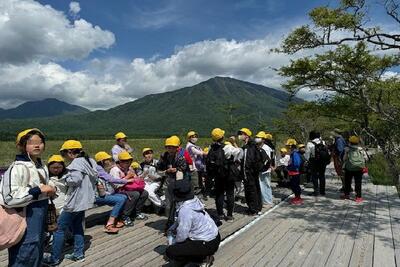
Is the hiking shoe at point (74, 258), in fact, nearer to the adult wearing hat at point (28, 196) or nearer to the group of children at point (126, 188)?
the group of children at point (126, 188)

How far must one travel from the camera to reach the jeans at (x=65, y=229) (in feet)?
16.6

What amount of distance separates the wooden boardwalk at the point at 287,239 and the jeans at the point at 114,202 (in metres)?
0.37

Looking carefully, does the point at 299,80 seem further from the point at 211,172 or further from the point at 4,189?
the point at 4,189

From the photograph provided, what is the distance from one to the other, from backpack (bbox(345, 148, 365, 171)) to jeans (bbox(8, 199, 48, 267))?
740cm

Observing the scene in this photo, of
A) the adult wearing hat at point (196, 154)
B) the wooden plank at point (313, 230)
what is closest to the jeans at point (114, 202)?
the adult wearing hat at point (196, 154)

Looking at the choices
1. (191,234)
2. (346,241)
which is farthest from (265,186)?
(191,234)

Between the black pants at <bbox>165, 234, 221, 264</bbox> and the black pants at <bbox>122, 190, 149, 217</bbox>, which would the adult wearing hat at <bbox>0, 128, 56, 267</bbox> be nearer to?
the black pants at <bbox>165, 234, 221, 264</bbox>

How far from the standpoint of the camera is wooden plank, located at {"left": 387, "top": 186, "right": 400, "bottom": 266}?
18.6 ft

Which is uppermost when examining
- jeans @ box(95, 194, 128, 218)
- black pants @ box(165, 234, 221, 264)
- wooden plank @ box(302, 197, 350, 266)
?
jeans @ box(95, 194, 128, 218)

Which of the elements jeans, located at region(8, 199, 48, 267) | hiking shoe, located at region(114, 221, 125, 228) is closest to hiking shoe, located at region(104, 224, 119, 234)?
hiking shoe, located at region(114, 221, 125, 228)

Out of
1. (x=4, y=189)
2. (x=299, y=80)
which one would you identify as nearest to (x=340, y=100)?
(x=299, y=80)

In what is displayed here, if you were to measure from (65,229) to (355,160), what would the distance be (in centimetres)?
679

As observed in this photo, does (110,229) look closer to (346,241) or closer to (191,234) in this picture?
(191,234)

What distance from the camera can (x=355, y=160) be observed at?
890 centimetres
